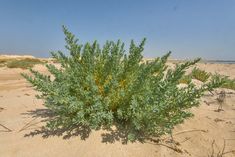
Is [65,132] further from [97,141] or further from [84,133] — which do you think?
[97,141]

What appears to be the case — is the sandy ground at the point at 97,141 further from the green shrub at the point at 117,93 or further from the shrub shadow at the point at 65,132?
the green shrub at the point at 117,93

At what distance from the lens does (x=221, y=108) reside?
4.25m

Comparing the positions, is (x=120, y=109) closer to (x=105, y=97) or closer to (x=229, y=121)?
(x=105, y=97)

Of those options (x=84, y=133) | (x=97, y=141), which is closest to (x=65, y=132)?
(x=84, y=133)

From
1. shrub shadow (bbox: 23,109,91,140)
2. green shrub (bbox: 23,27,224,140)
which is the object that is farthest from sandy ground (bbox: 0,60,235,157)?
green shrub (bbox: 23,27,224,140)

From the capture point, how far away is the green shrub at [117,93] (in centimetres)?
262

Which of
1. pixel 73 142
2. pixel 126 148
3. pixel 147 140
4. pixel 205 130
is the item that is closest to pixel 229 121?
pixel 205 130

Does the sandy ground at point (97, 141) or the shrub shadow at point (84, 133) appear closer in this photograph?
the sandy ground at point (97, 141)

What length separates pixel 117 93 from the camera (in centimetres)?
296

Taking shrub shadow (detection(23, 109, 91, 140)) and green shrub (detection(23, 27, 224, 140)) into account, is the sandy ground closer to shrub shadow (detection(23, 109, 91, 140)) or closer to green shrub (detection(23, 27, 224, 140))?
shrub shadow (detection(23, 109, 91, 140))

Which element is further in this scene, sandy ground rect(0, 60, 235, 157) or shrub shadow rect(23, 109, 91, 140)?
shrub shadow rect(23, 109, 91, 140)

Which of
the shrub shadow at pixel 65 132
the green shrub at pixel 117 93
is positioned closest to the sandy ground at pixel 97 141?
the shrub shadow at pixel 65 132

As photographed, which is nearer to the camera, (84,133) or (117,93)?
(84,133)

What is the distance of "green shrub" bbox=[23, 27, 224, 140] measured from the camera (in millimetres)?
2621
